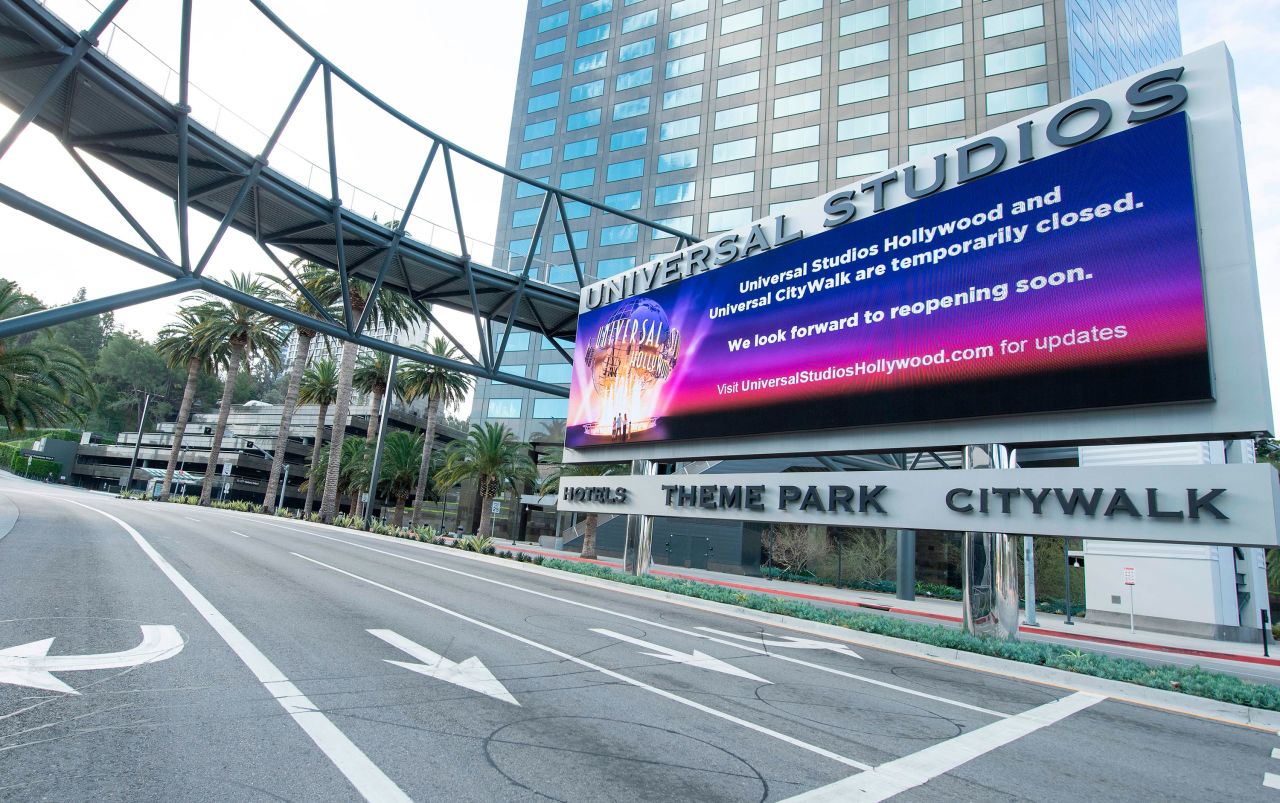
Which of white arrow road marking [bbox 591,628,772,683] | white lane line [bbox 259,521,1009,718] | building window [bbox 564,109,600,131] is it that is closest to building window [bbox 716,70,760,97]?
building window [bbox 564,109,600,131]

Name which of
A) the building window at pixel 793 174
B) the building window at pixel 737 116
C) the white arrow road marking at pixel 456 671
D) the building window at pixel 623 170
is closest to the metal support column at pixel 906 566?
the white arrow road marking at pixel 456 671

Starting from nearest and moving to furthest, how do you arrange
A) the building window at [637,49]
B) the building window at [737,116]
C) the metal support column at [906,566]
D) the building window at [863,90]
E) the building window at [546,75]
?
the metal support column at [906,566] → the building window at [863,90] → the building window at [737,116] → the building window at [637,49] → the building window at [546,75]

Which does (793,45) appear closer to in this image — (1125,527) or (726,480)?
(726,480)

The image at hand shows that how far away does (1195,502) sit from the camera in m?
10.6

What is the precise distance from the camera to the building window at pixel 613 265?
2152 inches

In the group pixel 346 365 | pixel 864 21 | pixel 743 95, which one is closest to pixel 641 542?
pixel 346 365

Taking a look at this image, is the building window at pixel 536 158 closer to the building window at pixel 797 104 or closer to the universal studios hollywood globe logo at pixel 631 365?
the building window at pixel 797 104

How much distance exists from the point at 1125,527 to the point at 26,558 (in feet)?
67.7

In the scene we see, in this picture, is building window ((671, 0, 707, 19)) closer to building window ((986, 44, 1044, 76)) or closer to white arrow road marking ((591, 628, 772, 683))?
building window ((986, 44, 1044, 76))

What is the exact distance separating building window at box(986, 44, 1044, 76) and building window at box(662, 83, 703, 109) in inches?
856

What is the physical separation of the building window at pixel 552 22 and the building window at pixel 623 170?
19.9 meters

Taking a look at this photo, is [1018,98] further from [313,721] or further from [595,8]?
[313,721]

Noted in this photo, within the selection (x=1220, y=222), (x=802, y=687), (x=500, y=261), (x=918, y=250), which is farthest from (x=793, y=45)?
(x=802, y=687)

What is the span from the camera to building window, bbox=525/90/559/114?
2537 inches
